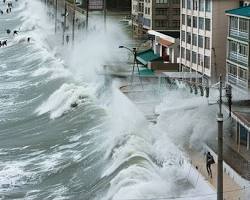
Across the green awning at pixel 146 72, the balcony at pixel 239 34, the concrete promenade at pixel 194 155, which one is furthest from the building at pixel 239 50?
the green awning at pixel 146 72

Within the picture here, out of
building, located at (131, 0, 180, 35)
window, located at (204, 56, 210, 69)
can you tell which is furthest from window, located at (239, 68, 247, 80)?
building, located at (131, 0, 180, 35)

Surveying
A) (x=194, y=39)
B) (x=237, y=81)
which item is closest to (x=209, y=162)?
(x=237, y=81)

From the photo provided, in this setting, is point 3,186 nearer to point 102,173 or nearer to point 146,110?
point 102,173

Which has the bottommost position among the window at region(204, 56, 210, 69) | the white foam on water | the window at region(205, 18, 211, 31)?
the white foam on water

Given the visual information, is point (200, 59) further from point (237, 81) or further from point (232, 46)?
point (237, 81)

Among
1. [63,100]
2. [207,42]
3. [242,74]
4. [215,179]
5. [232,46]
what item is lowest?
[215,179]

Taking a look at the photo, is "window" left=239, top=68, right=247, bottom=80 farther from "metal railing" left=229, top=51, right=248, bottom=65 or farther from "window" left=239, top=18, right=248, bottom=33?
"window" left=239, top=18, right=248, bottom=33

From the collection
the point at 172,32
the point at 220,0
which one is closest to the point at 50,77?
the point at 172,32
